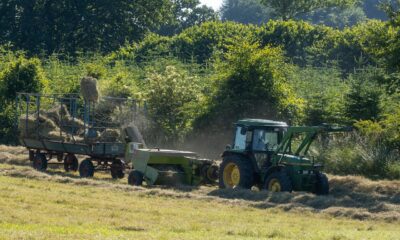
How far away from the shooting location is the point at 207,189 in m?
26.2

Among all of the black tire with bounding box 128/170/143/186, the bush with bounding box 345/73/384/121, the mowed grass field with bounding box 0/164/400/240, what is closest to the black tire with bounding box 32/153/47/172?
the black tire with bounding box 128/170/143/186

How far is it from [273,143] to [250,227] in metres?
8.60

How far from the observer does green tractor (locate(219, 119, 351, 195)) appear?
2489 centimetres

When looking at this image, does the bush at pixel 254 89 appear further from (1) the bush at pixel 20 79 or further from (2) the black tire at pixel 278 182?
(1) the bush at pixel 20 79

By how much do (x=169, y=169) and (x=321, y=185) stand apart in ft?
16.8

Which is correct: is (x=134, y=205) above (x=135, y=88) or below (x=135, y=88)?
below

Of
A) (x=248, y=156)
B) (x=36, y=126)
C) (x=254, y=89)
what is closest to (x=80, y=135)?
(x=36, y=126)

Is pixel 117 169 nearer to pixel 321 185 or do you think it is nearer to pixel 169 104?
pixel 321 185

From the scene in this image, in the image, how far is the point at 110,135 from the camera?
98.8 feet

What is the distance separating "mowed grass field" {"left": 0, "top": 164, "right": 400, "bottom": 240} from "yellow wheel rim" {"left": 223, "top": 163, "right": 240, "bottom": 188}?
243cm

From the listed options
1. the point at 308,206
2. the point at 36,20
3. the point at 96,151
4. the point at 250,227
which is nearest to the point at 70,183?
the point at 96,151

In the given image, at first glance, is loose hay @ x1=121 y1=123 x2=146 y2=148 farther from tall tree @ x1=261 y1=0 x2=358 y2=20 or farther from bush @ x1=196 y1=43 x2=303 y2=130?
tall tree @ x1=261 y1=0 x2=358 y2=20

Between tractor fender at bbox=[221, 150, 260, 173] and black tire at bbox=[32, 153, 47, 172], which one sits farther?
black tire at bbox=[32, 153, 47, 172]

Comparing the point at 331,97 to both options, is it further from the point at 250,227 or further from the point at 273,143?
the point at 250,227
